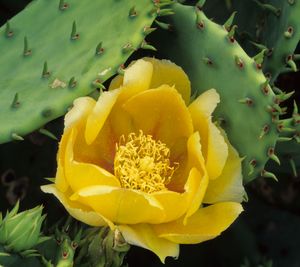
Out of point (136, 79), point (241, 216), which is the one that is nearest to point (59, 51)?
point (136, 79)

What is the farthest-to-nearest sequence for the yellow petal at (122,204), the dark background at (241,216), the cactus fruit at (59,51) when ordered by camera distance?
the dark background at (241,216)
the cactus fruit at (59,51)
the yellow petal at (122,204)

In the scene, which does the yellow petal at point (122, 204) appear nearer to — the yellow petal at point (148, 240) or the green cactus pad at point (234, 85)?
the yellow petal at point (148, 240)

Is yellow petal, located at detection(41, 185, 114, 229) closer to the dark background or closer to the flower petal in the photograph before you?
the flower petal

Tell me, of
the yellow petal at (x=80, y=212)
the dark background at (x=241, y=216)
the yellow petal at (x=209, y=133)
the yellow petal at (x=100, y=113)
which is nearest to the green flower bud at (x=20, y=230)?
the yellow petal at (x=80, y=212)

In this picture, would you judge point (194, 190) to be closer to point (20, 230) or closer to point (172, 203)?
point (172, 203)

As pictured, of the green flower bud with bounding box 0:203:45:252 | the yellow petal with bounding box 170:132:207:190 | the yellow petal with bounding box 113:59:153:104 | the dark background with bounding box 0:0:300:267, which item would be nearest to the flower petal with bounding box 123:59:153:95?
the yellow petal with bounding box 113:59:153:104

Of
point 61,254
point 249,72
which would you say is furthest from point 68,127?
point 249,72

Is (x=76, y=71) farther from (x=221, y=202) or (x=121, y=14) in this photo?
(x=221, y=202)
